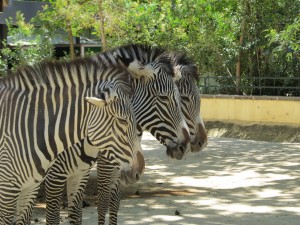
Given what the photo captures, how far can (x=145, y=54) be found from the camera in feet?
26.4

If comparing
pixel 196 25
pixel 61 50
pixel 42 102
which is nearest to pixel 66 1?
pixel 196 25

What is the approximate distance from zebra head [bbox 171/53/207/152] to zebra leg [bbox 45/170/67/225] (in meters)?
1.86

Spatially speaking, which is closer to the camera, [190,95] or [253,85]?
[190,95]

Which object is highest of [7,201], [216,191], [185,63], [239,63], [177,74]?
[239,63]

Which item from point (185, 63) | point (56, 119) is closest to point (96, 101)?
point (56, 119)

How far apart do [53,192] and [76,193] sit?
1.16ft

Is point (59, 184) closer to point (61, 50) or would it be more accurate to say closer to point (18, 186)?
point (18, 186)

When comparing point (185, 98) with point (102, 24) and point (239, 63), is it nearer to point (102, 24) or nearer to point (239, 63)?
point (102, 24)

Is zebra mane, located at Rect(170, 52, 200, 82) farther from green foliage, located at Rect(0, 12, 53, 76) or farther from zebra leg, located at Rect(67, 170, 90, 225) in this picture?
green foliage, located at Rect(0, 12, 53, 76)

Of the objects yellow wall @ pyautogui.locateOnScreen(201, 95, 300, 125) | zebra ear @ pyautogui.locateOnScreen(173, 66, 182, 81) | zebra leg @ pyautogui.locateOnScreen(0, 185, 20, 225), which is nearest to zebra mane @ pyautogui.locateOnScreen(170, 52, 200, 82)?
zebra ear @ pyautogui.locateOnScreen(173, 66, 182, 81)

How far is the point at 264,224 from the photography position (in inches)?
342

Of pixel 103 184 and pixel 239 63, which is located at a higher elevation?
pixel 239 63

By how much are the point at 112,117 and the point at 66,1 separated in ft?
52.5

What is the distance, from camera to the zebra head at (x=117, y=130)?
5664 mm
